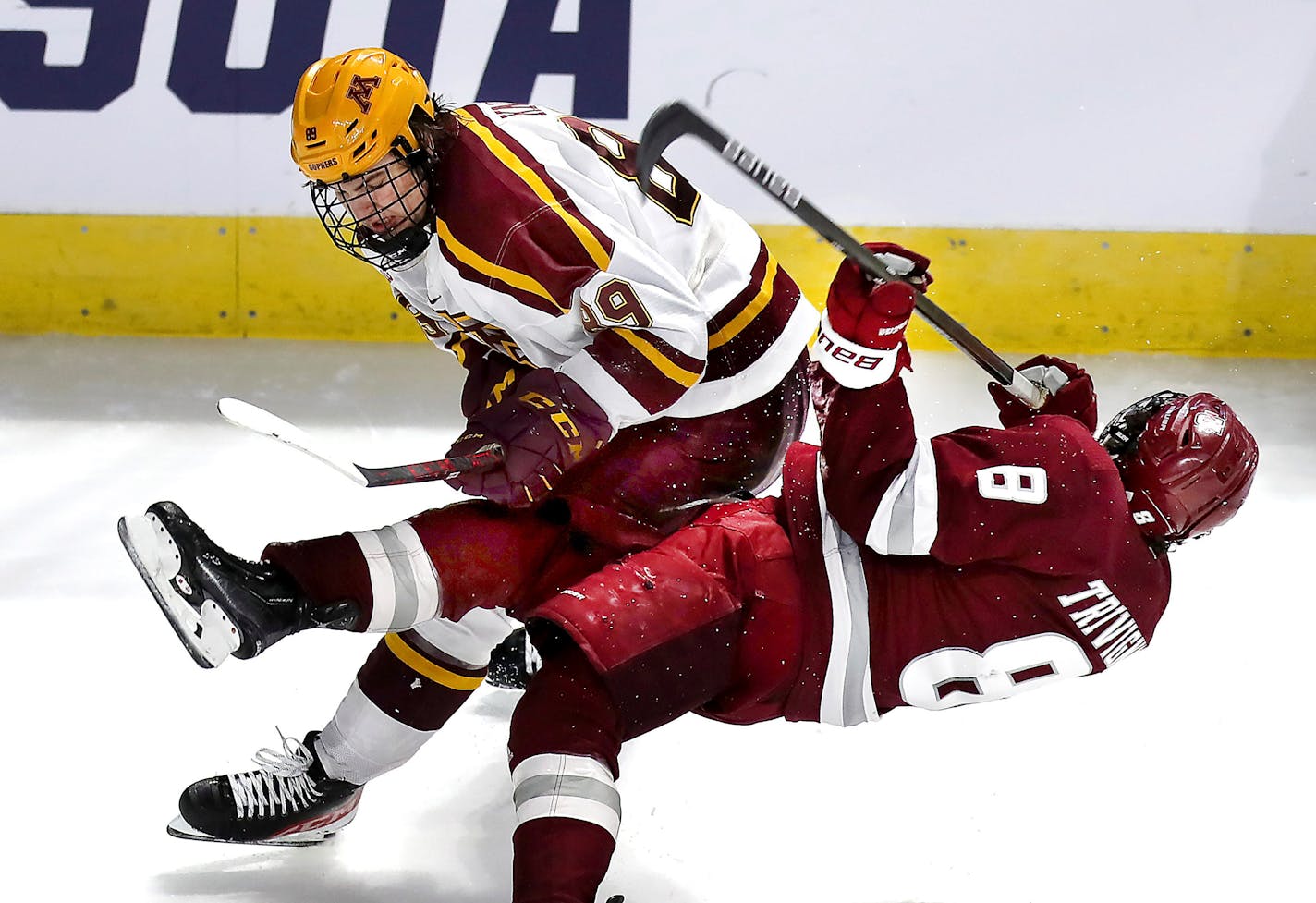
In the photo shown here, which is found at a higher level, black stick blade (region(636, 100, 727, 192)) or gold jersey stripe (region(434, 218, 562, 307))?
black stick blade (region(636, 100, 727, 192))

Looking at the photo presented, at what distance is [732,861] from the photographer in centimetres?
189

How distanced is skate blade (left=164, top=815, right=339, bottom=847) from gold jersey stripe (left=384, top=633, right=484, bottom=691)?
9.2 inches

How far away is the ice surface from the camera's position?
1.85m

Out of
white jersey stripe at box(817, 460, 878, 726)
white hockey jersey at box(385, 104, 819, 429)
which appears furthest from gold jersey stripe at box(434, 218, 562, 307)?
white jersey stripe at box(817, 460, 878, 726)

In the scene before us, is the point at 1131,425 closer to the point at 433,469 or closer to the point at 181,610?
the point at 433,469

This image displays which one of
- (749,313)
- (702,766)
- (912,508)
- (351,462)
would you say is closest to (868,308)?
(912,508)

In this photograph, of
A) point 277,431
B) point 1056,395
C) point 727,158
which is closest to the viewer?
point 277,431

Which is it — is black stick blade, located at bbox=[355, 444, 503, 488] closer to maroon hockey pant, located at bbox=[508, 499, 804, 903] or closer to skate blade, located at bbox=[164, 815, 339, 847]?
maroon hockey pant, located at bbox=[508, 499, 804, 903]

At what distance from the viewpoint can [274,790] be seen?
1895 mm

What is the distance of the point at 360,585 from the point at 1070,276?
8.55 feet

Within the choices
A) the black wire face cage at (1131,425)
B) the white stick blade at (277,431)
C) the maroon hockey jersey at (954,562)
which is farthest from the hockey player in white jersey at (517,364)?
the black wire face cage at (1131,425)

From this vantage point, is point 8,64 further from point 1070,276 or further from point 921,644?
point 921,644

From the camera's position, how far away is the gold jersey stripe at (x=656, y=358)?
169 cm

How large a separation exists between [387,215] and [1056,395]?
33.2 inches
